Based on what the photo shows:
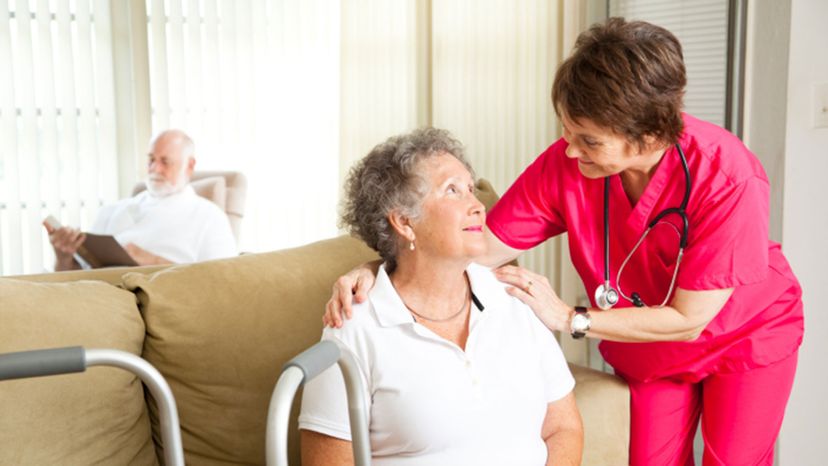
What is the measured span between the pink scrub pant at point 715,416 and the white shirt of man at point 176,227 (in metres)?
2.06

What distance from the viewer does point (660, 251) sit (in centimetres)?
166

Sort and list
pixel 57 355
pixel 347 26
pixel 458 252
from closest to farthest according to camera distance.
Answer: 1. pixel 57 355
2. pixel 458 252
3. pixel 347 26

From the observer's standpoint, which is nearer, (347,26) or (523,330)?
(523,330)

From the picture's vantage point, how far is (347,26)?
14.5ft

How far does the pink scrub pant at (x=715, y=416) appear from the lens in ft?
5.58

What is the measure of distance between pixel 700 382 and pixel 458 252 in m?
0.65

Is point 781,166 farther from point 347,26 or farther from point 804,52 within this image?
point 347,26

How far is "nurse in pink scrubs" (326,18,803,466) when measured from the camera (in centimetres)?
147

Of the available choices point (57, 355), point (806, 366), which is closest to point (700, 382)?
point (806, 366)

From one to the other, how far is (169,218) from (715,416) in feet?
7.92

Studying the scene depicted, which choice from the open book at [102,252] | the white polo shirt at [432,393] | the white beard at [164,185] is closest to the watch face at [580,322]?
the white polo shirt at [432,393]

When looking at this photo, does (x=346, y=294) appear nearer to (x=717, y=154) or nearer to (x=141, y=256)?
(x=717, y=154)

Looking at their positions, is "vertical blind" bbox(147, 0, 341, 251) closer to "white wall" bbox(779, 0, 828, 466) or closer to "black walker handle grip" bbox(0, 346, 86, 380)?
"white wall" bbox(779, 0, 828, 466)

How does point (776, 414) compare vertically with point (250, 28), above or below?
below
